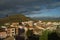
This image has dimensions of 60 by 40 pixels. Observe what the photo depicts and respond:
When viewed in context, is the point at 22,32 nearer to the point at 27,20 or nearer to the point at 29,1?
the point at 27,20

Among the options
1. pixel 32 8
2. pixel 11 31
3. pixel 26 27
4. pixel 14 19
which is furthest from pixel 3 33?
pixel 32 8

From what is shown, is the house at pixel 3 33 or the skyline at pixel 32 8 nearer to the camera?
the house at pixel 3 33

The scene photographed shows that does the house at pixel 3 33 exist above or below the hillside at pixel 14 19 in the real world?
below

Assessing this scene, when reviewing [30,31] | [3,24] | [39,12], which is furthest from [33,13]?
[3,24]

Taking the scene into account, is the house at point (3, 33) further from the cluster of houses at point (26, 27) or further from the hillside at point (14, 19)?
the hillside at point (14, 19)

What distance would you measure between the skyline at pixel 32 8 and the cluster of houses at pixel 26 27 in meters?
0.19

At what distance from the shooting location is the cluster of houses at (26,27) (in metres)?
3.65

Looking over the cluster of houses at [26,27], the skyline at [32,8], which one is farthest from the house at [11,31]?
the skyline at [32,8]

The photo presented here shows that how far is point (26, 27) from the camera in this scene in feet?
12.2

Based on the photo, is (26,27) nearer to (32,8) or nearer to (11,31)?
(11,31)

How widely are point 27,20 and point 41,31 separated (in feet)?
1.20

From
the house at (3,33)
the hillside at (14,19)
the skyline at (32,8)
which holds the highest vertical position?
the skyline at (32,8)

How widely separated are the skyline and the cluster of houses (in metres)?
0.19

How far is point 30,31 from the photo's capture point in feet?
12.0
